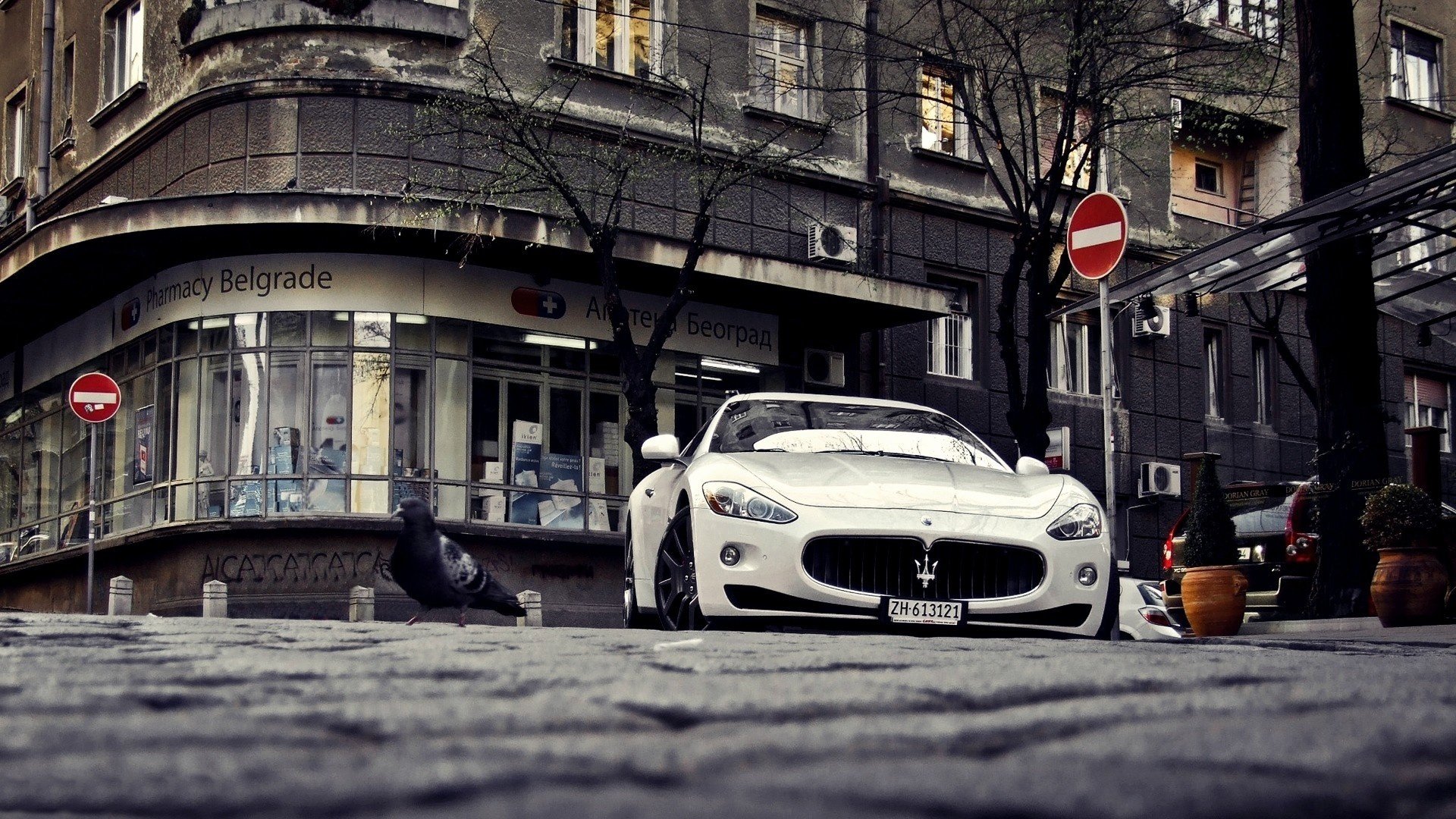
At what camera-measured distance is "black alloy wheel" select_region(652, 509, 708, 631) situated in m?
9.10

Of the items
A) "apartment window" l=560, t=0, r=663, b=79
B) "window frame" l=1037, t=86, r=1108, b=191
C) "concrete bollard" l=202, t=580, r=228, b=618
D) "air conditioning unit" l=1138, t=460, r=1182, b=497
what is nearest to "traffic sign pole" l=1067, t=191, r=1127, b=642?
"window frame" l=1037, t=86, r=1108, b=191

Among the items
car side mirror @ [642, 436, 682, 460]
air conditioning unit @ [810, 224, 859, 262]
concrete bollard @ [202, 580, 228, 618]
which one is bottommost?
concrete bollard @ [202, 580, 228, 618]

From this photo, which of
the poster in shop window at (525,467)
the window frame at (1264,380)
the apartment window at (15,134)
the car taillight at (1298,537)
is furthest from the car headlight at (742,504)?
the window frame at (1264,380)

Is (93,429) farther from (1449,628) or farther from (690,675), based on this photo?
(690,675)

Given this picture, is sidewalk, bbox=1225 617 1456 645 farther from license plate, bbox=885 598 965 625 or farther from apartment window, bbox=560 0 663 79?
apartment window, bbox=560 0 663 79

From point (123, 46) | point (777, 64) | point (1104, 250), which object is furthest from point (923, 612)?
point (123, 46)

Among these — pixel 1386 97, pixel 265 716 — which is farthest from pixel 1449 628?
pixel 1386 97

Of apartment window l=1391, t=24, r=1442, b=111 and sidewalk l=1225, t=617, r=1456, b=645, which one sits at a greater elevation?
apartment window l=1391, t=24, r=1442, b=111

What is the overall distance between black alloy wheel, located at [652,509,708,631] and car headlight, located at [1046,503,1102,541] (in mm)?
1718

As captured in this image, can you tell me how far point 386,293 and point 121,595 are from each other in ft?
15.5

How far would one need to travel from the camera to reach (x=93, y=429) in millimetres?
22312

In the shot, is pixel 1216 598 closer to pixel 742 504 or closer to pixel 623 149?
pixel 742 504

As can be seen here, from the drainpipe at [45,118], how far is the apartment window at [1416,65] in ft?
73.1

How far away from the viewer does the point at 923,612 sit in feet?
28.8
